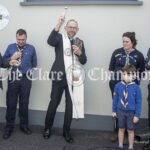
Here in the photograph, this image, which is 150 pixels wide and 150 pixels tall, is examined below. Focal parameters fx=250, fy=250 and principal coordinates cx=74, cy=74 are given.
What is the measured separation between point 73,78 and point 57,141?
3.51 feet

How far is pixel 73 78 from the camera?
4.11 m

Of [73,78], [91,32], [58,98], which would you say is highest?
[91,32]

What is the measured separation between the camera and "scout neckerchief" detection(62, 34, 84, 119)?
13.2ft

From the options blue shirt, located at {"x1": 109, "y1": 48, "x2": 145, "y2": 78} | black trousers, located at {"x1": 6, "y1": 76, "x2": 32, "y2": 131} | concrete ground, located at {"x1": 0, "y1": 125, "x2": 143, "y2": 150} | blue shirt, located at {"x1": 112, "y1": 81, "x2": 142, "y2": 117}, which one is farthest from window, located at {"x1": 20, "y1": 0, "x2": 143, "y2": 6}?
concrete ground, located at {"x1": 0, "y1": 125, "x2": 143, "y2": 150}

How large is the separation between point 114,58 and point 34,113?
1.96 meters

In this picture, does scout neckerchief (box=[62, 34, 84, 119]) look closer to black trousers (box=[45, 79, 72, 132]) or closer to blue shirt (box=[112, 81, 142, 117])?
black trousers (box=[45, 79, 72, 132])

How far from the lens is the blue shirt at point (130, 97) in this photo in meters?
3.47

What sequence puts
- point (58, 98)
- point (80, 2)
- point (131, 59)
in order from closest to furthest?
point (131, 59) < point (58, 98) < point (80, 2)

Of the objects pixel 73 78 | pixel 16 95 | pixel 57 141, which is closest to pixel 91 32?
pixel 73 78

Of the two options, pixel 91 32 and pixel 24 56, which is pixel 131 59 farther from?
pixel 24 56

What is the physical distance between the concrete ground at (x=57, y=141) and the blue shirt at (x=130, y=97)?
0.81m

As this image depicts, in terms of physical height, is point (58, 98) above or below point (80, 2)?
below

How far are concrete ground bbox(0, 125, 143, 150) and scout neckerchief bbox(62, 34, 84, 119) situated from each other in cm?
44

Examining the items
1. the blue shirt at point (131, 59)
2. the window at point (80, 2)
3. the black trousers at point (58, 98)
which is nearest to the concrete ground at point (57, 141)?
the black trousers at point (58, 98)
